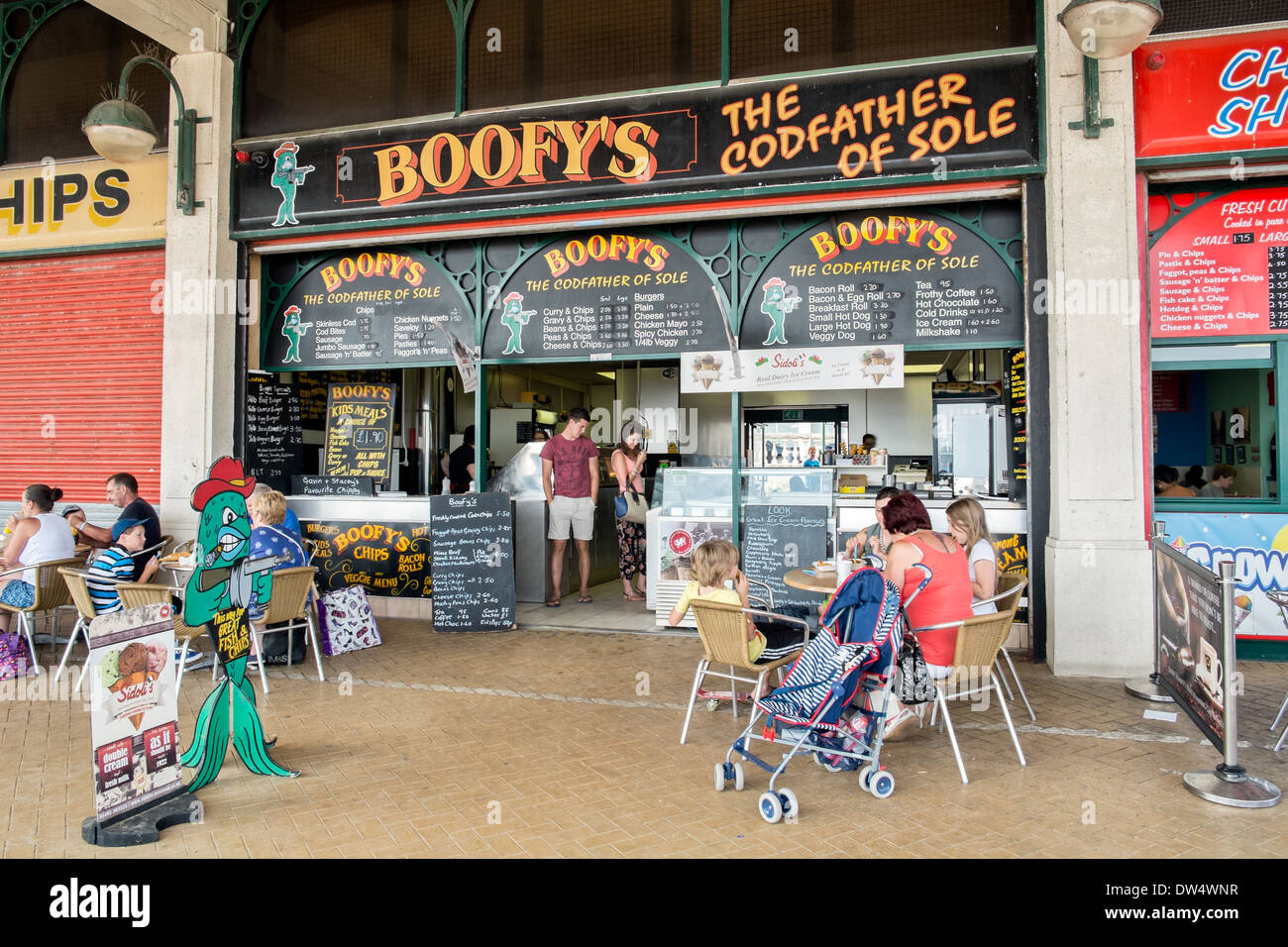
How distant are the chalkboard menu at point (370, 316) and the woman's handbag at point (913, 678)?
484 centimetres

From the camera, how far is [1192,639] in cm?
399

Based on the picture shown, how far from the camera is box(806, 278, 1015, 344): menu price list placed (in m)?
6.50

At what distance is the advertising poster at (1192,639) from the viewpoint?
12.1 ft

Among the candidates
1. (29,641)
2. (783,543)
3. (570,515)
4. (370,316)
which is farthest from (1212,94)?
(29,641)

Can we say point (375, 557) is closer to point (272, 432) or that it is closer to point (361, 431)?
point (361, 431)

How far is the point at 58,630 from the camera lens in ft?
24.5

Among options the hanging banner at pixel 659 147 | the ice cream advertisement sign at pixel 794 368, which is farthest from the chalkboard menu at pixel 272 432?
the ice cream advertisement sign at pixel 794 368

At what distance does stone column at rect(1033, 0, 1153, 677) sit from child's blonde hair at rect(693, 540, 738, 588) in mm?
2718

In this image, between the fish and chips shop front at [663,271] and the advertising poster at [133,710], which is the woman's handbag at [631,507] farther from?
the advertising poster at [133,710]

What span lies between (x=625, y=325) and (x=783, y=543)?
2.21 metres

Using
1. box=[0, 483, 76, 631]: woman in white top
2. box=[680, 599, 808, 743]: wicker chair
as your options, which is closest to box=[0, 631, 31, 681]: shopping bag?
box=[0, 483, 76, 631]: woman in white top

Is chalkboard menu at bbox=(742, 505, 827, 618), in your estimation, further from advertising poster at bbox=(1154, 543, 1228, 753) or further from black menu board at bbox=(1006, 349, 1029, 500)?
advertising poster at bbox=(1154, 543, 1228, 753)
